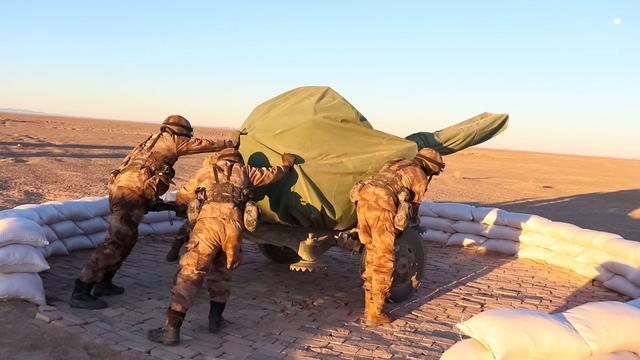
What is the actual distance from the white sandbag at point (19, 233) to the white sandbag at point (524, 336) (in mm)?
3926

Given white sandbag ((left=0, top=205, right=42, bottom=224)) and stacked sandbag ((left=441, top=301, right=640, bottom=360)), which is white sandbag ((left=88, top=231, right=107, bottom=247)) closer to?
white sandbag ((left=0, top=205, right=42, bottom=224))

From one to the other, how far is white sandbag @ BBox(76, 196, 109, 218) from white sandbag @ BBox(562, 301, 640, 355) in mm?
5769

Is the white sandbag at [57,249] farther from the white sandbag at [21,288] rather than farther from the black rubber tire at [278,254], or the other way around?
the black rubber tire at [278,254]

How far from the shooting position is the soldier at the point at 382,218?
5348 mm

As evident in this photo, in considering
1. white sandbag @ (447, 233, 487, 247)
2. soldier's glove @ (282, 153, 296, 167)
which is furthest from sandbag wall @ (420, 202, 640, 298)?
soldier's glove @ (282, 153, 296, 167)

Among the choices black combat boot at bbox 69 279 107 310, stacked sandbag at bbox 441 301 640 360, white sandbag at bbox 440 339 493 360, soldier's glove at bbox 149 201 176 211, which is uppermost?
soldier's glove at bbox 149 201 176 211

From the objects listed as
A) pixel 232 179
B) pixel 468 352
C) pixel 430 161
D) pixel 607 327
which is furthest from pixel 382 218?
pixel 607 327

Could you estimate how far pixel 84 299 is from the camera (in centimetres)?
512

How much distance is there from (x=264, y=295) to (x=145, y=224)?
293 centimetres

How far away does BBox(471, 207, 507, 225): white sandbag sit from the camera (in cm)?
882

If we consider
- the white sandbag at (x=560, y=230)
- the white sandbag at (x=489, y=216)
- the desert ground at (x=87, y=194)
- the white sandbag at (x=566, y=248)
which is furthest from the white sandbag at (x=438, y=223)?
the desert ground at (x=87, y=194)

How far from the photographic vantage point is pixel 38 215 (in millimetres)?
6445

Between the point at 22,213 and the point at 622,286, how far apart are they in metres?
7.12

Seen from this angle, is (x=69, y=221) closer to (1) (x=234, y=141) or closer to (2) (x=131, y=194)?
(2) (x=131, y=194)
